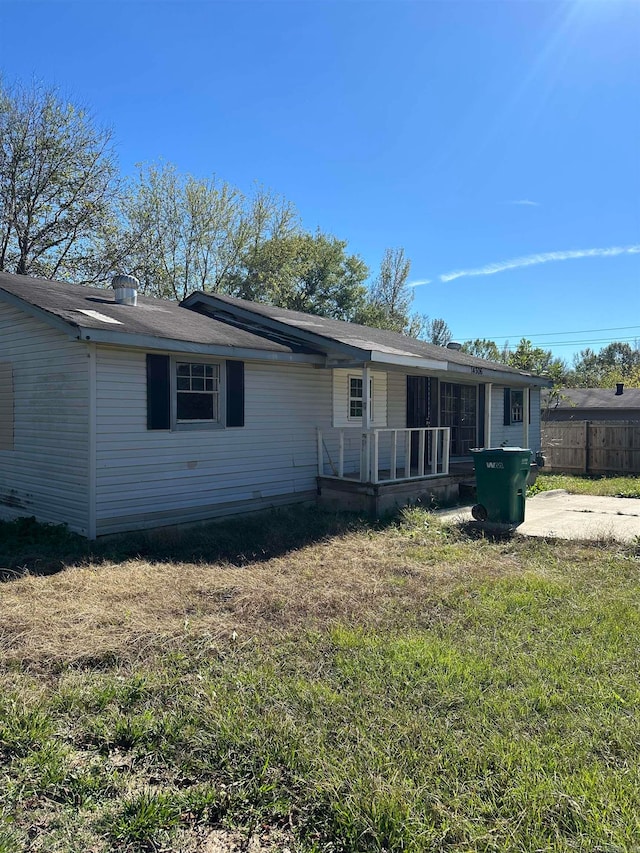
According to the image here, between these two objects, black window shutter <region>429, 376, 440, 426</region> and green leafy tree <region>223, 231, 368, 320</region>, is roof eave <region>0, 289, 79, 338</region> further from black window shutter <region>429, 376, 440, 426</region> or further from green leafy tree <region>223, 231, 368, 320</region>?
green leafy tree <region>223, 231, 368, 320</region>

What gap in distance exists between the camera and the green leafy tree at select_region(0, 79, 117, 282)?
20.7m

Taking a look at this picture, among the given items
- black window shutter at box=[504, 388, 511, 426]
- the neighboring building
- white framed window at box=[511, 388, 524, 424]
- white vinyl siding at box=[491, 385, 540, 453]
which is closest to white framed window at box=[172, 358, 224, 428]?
white vinyl siding at box=[491, 385, 540, 453]

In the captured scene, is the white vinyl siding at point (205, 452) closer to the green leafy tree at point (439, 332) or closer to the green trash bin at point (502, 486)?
the green trash bin at point (502, 486)

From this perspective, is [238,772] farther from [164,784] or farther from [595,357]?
[595,357]

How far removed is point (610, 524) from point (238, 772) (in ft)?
26.2

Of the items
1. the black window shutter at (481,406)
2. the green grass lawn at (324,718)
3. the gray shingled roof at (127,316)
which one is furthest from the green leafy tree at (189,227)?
the green grass lawn at (324,718)

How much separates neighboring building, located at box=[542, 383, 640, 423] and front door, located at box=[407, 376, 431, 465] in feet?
50.1

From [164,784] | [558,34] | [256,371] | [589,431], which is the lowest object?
[164,784]

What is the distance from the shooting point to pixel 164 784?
107 inches

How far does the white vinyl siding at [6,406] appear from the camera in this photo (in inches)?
354

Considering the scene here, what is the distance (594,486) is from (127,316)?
472 inches

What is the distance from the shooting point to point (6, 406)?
9.08 meters

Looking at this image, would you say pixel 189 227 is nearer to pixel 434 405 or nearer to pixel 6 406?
pixel 434 405

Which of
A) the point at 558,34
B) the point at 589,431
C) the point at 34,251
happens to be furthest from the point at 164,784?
the point at 34,251
